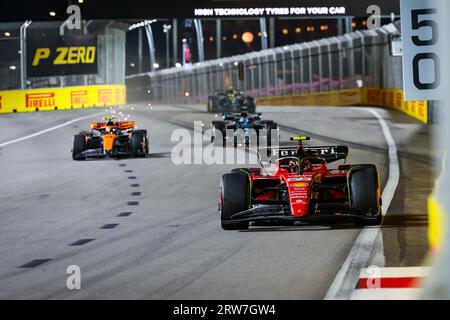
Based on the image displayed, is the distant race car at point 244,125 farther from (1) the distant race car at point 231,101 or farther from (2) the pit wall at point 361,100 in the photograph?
(1) the distant race car at point 231,101

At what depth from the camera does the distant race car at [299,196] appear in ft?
40.5

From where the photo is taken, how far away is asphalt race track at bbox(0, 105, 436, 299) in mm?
8844

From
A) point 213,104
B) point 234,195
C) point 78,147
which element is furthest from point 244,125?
point 213,104

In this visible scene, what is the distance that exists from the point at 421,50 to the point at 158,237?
502 cm

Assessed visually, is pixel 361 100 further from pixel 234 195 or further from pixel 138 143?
→ pixel 234 195

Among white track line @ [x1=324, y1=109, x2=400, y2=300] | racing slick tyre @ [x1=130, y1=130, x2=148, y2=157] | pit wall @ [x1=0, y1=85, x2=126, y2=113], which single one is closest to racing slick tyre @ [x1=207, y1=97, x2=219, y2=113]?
pit wall @ [x1=0, y1=85, x2=126, y2=113]

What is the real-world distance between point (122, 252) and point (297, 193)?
2381 millimetres

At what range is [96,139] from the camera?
2575 cm

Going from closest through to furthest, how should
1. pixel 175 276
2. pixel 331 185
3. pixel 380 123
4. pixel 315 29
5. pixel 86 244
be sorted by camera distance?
1. pixel 175 276
2. pixel 86 244
3. pixel 331 185
4. pixel 380 123
5. pixel 315 29

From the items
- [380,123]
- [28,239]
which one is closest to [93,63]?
[380,123]

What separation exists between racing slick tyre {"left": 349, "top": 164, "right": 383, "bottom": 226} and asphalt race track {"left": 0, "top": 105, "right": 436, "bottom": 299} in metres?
0.26

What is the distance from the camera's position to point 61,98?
5456 cm

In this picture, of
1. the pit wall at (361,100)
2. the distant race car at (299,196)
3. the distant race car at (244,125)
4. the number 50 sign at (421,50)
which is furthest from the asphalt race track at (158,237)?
the pit wall at (361,100)
